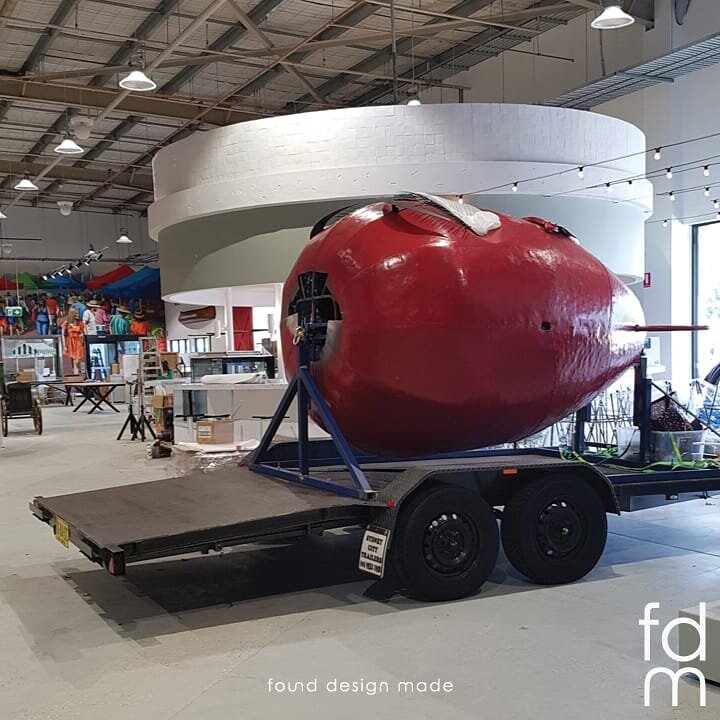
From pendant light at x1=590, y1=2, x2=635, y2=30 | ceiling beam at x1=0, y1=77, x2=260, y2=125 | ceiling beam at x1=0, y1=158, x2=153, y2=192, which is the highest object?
ceiling beam at x1=0, y1=77, x2=260, y2=125

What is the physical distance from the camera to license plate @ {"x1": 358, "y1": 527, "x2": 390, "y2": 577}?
15.8 ft

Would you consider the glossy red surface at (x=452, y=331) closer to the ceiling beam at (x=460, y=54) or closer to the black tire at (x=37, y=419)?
the ceiling beam at (x=460, y=54)

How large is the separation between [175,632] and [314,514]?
93cm

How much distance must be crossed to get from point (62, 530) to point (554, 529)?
9.31 feet

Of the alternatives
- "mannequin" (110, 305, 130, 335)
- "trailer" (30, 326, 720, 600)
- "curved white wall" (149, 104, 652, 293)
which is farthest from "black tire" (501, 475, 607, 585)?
"mannequin" (110, 305, 130, 335)

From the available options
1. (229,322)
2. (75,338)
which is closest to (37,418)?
(229,322)

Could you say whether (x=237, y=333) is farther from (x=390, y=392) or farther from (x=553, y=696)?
(x=553, y=696)

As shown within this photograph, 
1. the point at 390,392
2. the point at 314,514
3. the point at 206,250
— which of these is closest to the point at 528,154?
the point at 206,250

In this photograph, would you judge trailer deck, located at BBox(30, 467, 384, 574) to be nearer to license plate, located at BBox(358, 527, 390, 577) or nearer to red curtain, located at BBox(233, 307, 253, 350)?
license plate, located at BBox(358, 527, 390, 577)

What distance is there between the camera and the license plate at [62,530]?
16.5ft

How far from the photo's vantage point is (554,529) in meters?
5.41

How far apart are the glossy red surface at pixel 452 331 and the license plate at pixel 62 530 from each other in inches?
70.6

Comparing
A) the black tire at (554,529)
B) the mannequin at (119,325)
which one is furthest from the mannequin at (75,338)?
the black tire at (554,529)

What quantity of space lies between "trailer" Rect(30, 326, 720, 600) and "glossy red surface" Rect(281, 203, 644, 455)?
31 cm
